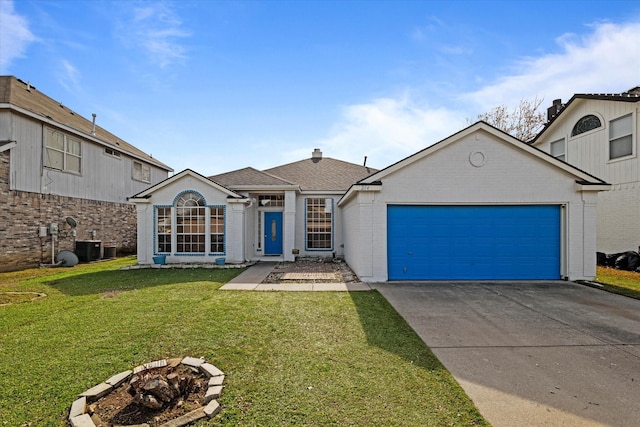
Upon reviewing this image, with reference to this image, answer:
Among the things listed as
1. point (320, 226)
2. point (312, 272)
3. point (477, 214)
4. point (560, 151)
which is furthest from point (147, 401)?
point (560, 151)

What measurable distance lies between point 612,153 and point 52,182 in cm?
2410

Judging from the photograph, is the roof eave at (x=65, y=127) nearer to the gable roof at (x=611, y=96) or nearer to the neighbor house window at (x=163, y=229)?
the neighbor house window at (x=163, y=229)

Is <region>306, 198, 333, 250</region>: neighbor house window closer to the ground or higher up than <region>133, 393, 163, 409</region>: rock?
higher up

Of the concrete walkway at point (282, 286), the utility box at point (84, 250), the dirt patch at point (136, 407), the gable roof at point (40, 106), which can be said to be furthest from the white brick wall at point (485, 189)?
the gable roof at point (40, 106)

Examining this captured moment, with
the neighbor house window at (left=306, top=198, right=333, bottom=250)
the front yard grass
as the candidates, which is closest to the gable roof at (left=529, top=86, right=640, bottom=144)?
the front yard grass

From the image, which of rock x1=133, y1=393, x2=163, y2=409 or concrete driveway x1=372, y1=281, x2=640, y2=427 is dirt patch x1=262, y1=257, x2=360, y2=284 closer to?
concrete driveway x1=372, y1=281, x2=640, y2=427

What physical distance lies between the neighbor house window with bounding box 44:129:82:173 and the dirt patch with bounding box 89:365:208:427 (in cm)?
1492

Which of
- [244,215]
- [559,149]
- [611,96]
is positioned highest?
[611,96]

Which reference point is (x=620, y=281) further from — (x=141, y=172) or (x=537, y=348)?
(x=141, y=172)

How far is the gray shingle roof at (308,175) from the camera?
15094 mm

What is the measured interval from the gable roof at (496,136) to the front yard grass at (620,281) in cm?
290

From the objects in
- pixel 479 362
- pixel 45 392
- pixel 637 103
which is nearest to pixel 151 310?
pixel 45 392

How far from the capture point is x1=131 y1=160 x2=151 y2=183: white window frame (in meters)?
20.3

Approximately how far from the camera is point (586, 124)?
1478 centimetres
